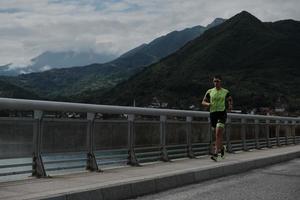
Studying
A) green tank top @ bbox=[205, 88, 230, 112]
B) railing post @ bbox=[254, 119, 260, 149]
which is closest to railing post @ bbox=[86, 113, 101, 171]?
green tank top @ bbox=[205, 88, 230, 112]

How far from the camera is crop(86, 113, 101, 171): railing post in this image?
34.1 feet

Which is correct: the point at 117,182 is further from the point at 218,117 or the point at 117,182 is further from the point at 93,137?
the point at 218,117

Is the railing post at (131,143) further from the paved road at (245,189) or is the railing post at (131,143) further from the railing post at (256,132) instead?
the railing post at (256,132)

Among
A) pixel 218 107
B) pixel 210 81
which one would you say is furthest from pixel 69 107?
pixel 210 81

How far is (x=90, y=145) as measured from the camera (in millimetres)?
10406

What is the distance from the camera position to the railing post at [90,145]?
10383 millimetres

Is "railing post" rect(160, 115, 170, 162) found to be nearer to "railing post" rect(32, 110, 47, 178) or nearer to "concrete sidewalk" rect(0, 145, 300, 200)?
"concrete sidewalk" rect(0, 145, 300, 200)

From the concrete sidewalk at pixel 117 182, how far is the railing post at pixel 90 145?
273mm

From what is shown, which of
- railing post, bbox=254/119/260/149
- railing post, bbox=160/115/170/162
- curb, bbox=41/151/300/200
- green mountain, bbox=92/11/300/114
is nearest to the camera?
curb, bbox=41/151/300/200

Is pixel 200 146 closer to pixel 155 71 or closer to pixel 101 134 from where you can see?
pixel 101 134

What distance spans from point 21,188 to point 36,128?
147cm

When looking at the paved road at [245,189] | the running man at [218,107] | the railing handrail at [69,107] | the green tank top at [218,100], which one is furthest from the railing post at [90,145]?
the green tank top at [218,100]

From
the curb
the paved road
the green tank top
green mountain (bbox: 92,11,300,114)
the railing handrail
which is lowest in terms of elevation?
the paved road

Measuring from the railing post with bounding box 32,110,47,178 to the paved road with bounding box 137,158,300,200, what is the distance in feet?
5.41
